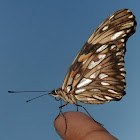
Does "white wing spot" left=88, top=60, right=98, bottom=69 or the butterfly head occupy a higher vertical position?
"white wing spot" left=88, top=60, right=98, bottom=69

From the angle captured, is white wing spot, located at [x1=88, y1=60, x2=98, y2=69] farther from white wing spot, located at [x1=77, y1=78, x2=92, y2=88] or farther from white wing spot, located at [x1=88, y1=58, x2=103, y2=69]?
white wing spot, located at [x1=77, y1=78, x2=92, y2=88]

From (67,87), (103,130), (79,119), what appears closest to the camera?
(103,130)

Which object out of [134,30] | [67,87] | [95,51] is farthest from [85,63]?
[134,30]

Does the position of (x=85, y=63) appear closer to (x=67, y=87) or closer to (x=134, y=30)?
(x=67, y=87)

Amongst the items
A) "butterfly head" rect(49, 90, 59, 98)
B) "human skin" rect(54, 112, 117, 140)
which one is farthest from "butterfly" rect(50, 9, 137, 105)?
"human skin" rect(54, 112, 117, 140)

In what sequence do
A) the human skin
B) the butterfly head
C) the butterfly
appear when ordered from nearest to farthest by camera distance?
1. the human skin
2. the butterfly head
3. the butterfly

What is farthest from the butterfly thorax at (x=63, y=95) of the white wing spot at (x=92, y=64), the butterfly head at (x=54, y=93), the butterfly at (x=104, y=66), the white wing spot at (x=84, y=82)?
the white wing spot at (x=92, y=64)

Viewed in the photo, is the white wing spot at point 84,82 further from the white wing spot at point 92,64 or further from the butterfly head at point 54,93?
the butterfly head at point 54,93
